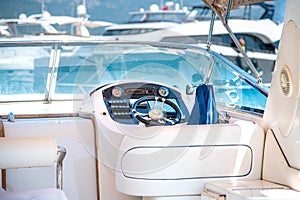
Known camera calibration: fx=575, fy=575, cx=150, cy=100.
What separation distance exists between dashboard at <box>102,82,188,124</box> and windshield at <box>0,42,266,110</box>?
0.13 metres

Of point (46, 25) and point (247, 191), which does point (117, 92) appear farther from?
point (46, 25)

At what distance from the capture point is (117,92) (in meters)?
3.33

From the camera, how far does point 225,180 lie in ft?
8.46

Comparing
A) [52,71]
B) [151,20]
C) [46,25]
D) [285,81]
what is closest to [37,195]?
[285,81]

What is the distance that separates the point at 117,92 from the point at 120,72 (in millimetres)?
727

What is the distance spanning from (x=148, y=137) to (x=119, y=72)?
61.3 inches

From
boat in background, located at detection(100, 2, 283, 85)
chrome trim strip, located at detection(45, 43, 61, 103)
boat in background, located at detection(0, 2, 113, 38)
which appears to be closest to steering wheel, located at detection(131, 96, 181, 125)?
chrome trim strip, located at detection(45, 43, 61, 103)

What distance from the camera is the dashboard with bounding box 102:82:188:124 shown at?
3.21 metres

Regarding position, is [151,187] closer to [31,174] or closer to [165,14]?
[31,174]

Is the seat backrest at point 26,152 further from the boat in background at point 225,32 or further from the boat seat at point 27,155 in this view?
the boat in background at point 225,32

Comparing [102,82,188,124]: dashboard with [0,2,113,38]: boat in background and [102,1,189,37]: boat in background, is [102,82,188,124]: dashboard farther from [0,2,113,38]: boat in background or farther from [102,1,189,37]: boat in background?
[102,1,189,37]: boat in background

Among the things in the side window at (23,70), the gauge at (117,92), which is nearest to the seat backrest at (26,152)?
the gauge at (117,92)

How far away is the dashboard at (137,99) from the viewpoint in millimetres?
3211

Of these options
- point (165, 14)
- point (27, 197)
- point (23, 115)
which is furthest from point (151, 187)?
point (165, 14)
